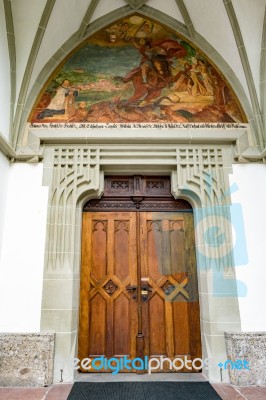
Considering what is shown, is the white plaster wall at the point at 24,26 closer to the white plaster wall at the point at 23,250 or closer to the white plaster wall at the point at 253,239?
the white plaster wall at the point at 23,250

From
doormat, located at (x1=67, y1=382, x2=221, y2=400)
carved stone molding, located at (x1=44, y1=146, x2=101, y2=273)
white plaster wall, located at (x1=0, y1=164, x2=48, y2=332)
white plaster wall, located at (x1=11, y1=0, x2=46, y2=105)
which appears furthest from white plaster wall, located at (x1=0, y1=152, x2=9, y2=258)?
doormat, located at (x1=67, y1=382, x2=221, y2=400)

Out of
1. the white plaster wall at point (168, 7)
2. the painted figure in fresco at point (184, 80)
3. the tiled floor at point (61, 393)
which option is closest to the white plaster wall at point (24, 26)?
the white plaster wall at point (168, 7)

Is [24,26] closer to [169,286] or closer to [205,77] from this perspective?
[205,77]

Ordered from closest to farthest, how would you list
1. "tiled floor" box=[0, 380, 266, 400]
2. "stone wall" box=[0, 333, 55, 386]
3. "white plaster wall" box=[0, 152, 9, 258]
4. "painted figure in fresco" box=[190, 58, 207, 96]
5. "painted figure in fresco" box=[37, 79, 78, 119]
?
1. "tiled floor" box=[0, 380, 266, 400]
2. "stone wall" box=[0, 333, 55, 386]
3. "white plaster wall" box=[0, 152, 9, 258]
4. "painted figure in fresco" box=[37, 79, 78, 119]
5. "painted figure in fresco" box=[190, 58, 207, 96]

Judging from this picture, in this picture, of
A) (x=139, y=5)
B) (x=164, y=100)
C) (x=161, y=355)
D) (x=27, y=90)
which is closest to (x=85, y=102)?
(x=27, y=90)

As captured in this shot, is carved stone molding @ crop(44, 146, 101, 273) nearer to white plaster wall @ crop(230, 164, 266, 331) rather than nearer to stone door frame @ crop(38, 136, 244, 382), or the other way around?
stone door frame @ crop(38, 136, 244, 382)

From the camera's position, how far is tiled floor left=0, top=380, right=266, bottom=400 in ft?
9.54

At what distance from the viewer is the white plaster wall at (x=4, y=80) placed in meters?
3.63

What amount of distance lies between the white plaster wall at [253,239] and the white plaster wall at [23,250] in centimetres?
241

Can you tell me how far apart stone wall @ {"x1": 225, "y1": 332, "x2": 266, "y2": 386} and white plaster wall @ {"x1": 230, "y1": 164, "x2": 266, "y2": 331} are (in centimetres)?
14

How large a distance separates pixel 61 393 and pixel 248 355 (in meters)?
2.02

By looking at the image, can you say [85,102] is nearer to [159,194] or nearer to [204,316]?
[159,194]

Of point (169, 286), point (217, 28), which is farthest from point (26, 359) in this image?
point (217, 28)

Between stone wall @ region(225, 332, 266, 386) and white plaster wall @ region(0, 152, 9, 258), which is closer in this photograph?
stone wall @ region(225, 332, 266, 386)
